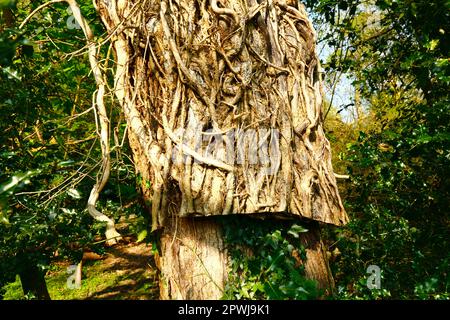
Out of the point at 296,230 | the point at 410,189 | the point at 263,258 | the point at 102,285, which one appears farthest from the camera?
the point at 102,285

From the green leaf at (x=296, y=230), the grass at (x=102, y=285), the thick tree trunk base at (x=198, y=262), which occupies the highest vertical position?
the green leaf at (x=296, y=230)

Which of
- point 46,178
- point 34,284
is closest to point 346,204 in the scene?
point 46,178

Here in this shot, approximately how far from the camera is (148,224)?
2.82 meters

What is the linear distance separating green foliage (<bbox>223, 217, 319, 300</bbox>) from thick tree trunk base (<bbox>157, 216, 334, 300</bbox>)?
0.07m

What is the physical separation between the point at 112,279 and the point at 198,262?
19.4 ft

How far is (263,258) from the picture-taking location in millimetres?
2408

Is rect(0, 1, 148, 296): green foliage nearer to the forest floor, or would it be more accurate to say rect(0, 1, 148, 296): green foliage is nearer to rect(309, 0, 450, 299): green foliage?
rect(309, 0, 450, 299): green foliage

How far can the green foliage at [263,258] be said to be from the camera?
2273 mm

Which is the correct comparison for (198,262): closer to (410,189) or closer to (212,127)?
(212,127)

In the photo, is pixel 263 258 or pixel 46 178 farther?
pixel 46 178

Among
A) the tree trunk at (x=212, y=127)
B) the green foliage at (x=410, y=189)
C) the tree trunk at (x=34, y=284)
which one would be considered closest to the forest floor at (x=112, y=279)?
the tree trunk at (x=34, y=284)

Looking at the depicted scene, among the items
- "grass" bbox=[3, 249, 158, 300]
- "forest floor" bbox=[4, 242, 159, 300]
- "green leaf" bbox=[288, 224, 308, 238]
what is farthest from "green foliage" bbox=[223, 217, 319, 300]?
"grass" bbox=[3, 249, 158, 300]

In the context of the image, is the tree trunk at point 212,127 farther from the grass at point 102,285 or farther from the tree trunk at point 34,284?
the grass at point 102,285

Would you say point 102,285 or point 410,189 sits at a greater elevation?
point 410,189
